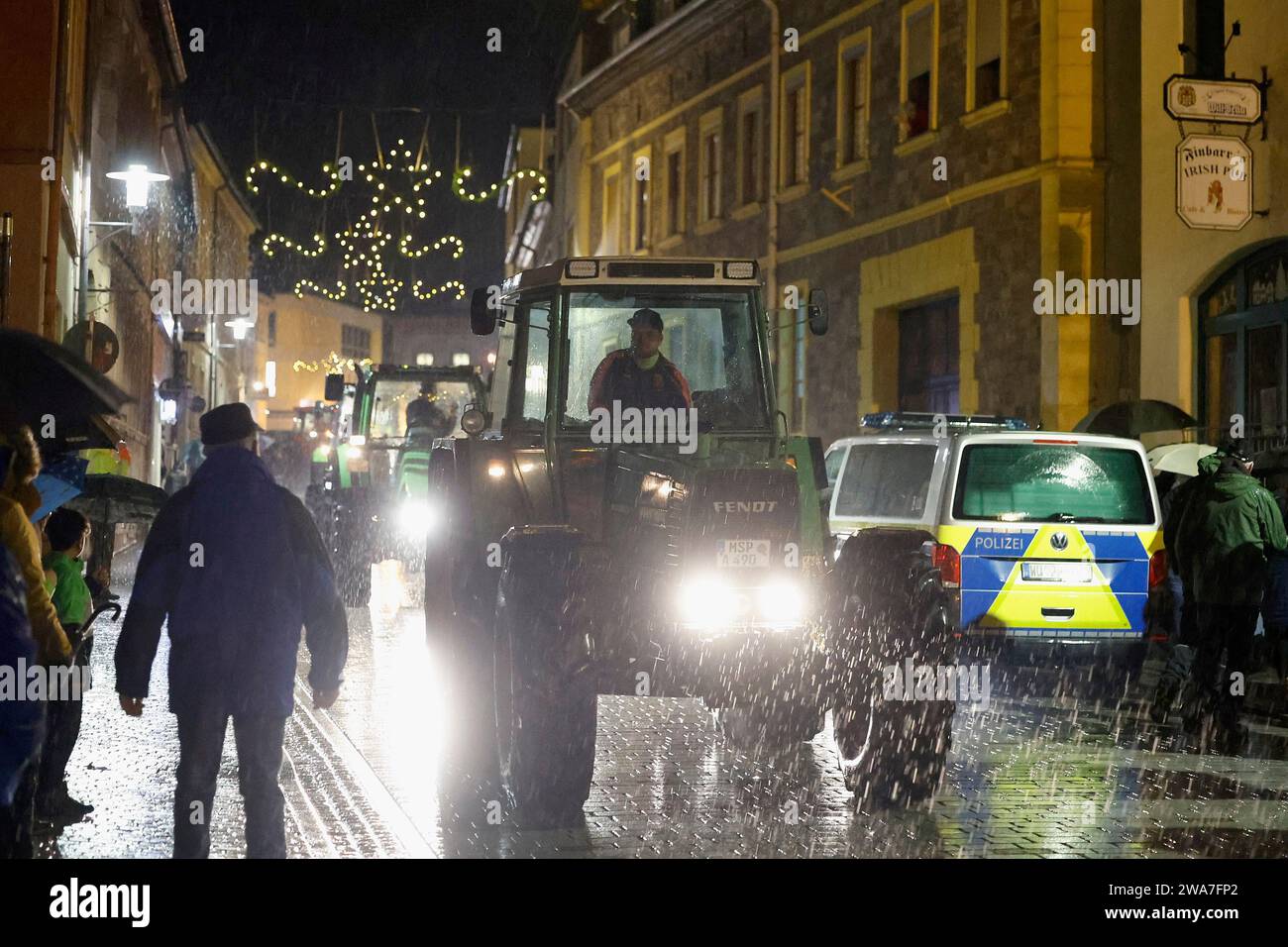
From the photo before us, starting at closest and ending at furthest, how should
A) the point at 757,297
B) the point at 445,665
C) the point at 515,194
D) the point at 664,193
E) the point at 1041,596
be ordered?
the point at 757,297
the point at 445,665
the point at 1041,596
the point at 664,193
the point at 515,194

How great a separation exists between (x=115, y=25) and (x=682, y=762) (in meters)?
27.4

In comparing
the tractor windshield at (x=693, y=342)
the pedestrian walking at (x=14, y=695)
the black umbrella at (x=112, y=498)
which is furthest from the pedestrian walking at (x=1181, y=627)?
the pedestrian walking at (x=14, y=695)

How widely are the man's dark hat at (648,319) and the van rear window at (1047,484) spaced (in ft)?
15.3

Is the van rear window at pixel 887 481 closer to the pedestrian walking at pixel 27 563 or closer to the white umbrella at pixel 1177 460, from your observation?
the white umbrella at pixel 1177 460

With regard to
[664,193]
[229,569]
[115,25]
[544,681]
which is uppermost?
[115,25]

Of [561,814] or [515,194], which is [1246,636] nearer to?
[561,814]

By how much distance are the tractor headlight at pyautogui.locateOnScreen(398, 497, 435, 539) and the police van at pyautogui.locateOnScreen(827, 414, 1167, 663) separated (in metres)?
9.36

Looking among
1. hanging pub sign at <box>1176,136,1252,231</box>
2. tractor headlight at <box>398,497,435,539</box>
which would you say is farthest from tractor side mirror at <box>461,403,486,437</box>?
tractor headlight at <box>398,497,435,539</box>

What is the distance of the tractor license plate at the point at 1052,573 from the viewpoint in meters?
13.2

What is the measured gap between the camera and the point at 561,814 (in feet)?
28.2

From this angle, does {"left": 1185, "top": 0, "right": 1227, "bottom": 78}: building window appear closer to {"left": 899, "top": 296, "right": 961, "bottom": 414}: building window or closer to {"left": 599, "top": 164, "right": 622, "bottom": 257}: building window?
{"left": 899, "top": 296, "right": 961, "bottom": 414}: building window

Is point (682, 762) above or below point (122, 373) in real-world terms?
below

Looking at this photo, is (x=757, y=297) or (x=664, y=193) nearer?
(x=757, y=297)
